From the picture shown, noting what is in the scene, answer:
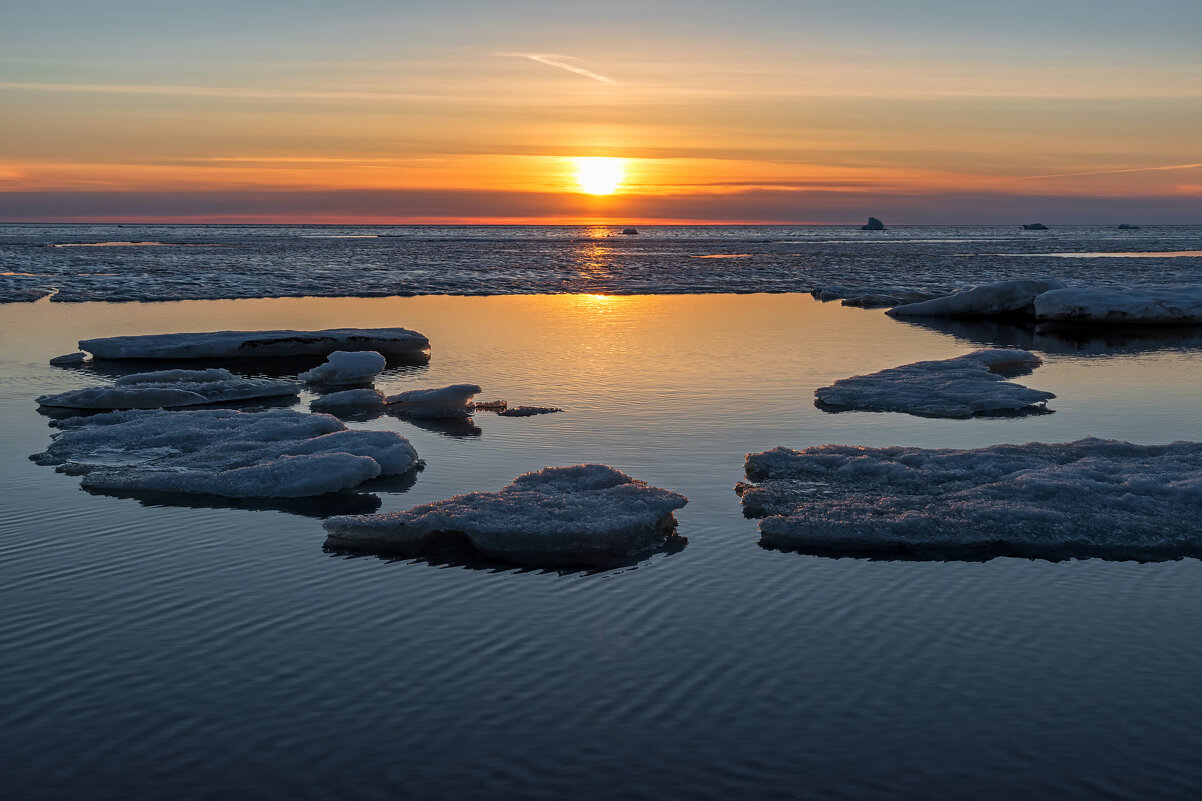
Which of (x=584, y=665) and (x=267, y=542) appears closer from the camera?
(x=584, y=665)

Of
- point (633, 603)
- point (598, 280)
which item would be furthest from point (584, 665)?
point (598, 280)

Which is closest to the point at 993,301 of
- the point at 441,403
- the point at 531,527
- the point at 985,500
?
the point at 441,403

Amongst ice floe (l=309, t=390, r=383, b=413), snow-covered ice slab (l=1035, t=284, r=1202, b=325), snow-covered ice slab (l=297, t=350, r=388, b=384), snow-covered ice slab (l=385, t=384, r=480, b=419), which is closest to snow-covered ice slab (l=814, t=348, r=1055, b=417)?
snow-covered ice slab (l=385, t=384, r=480, b=419)

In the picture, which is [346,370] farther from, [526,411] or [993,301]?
[993,301]

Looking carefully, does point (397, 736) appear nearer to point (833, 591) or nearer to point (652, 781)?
point (652, 781)

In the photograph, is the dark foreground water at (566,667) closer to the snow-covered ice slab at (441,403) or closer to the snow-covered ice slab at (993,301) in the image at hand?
the snow-covered ice slab at (441,403)

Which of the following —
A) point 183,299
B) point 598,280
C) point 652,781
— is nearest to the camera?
point 652,781

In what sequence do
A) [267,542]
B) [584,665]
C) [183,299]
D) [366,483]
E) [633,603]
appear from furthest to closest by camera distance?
[183,299], [366,483], [267,542], [633,603], [584,665]
